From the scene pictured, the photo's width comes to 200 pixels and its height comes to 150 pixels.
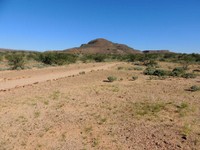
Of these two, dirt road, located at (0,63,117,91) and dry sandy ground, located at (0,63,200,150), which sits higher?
dry sandy ground, located at (0,63,200,150)

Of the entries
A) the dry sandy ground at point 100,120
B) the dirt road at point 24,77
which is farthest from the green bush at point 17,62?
the dry sandy ground at point 100,120

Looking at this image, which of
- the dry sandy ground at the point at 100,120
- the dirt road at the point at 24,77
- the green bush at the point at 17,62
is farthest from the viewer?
the green bush at the point at 17,62

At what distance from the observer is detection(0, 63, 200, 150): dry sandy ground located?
7.81 m

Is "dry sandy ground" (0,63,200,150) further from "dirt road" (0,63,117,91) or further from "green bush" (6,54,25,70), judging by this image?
"green bush" (6,54,25,70)

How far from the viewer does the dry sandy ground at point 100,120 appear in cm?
781

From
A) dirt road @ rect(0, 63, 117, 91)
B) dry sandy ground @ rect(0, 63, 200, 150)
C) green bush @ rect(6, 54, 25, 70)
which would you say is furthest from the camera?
green bush @ rect(6, 54, 25, 70)

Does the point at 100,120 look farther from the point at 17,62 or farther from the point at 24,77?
the point at 17,62

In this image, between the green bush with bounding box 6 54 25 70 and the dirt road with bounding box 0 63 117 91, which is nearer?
the dirt road with bounding box 0 63 117 91

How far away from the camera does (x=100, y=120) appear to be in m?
9.76

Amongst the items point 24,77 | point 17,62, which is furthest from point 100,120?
point 17,62

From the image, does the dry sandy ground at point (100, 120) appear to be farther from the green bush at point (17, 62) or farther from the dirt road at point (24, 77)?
the green bush at point (17, 62)

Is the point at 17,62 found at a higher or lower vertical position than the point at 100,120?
lower

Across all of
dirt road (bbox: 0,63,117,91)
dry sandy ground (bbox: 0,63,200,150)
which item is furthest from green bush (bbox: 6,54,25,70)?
dry sandy ground (bbox: 0,63,200,150)

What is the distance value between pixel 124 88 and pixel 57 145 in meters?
9.02
